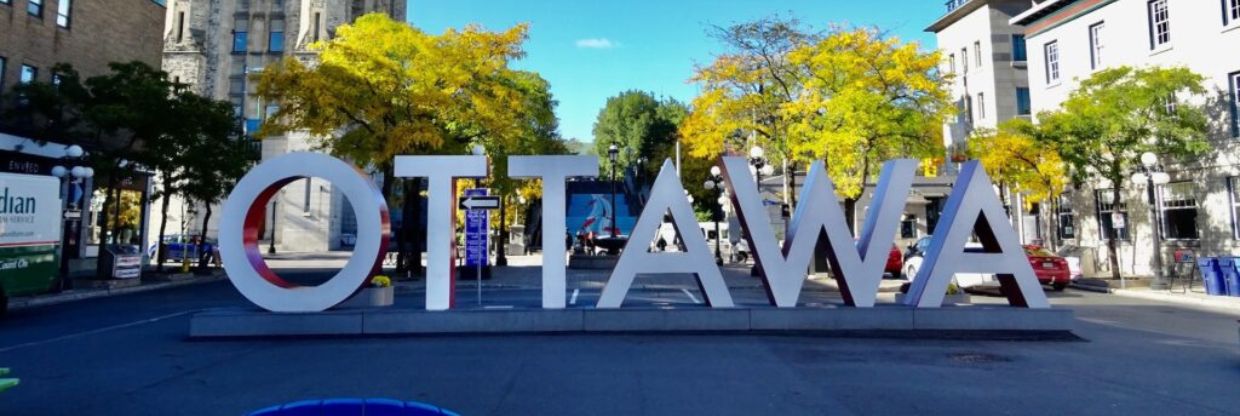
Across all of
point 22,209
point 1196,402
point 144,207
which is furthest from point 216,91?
point 1196,402

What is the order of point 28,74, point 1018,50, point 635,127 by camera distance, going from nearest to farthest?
1. point 28,74
2. point 1018,50
3. point 635,127

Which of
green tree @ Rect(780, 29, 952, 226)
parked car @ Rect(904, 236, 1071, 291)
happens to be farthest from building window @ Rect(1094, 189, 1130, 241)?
green tree @ Rect(780, 29, 952, 226)

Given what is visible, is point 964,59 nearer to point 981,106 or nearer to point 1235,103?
point 981,106

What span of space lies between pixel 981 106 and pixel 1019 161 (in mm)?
17910

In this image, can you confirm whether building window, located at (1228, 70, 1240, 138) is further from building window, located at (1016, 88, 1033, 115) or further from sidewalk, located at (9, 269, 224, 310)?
sidewalk, located at (9, 269, 224, 310)

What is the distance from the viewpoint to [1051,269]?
1942 cm

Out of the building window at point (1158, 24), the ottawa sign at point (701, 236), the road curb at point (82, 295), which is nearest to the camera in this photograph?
the ottawa sign at point (701, 236)

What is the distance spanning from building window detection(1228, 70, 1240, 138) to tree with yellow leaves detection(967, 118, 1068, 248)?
4.82m

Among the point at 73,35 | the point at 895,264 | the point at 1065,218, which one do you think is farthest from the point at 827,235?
the point at 73,35

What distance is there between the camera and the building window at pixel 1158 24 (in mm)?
23547

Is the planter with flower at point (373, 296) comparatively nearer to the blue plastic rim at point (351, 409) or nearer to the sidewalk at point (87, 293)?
the blue plastic rim at point (351, 409)

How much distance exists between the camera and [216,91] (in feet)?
179

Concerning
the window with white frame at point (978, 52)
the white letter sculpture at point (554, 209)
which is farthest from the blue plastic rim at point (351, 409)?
the window with white frame at point (978, 52)

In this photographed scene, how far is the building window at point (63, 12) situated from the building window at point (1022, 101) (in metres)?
49.3
